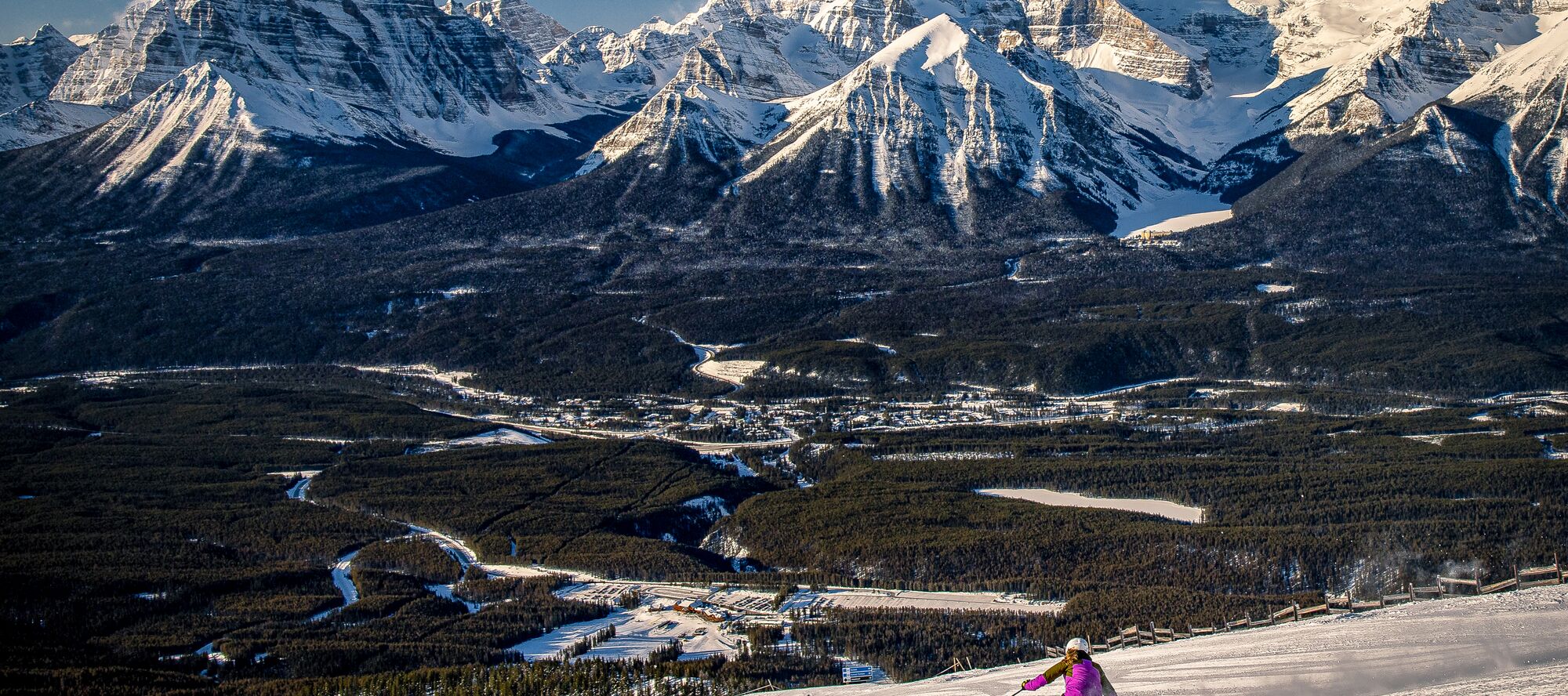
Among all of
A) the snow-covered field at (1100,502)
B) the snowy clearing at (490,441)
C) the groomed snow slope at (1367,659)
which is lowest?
the snow-covered field at (1100,502)

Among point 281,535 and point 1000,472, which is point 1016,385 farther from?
point 281,535

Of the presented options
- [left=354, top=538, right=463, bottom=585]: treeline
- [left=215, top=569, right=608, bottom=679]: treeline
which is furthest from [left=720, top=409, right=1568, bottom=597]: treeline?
[left=354, top=538, right=463, bottom=585]: treeline

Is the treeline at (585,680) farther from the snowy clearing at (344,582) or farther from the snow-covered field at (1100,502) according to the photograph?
the snow-covered field at (1100,502)

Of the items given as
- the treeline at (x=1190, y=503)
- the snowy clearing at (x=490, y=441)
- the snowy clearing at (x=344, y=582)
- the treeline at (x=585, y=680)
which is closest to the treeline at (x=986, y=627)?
the treeline at (x=585, y=680)

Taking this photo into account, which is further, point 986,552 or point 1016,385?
point 1016,385

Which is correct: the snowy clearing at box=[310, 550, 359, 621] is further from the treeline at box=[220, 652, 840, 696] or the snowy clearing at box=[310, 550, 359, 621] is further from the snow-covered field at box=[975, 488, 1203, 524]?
the snow-covered field at box=[975, 488, 1203, 524]

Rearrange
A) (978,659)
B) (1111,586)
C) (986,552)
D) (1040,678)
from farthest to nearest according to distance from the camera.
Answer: (986,552) → (1111,586) → (978,659) → (1040,678)

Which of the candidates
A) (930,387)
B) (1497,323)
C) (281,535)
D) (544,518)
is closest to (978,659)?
(544,518)

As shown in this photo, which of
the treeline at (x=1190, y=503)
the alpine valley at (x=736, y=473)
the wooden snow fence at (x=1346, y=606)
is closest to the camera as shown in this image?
the wooden snow fence at (x=1346, y=606)
